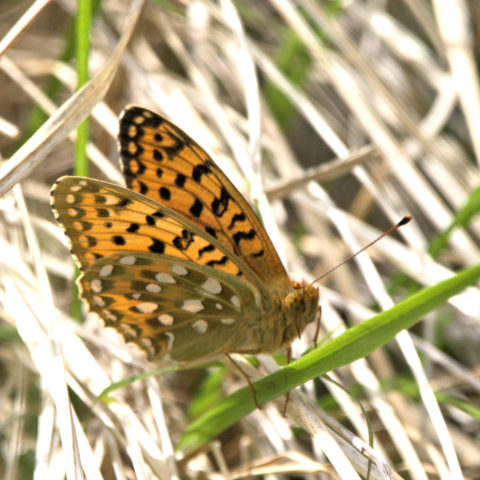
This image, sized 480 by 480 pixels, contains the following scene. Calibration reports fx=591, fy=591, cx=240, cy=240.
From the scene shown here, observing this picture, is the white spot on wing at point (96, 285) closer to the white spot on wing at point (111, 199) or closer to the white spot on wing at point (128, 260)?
the white spot on wing at point (128, 260)

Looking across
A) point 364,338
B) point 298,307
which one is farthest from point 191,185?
point 364,338

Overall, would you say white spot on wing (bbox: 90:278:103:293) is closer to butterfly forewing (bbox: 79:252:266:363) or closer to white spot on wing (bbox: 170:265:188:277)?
butterfly forewing (bbox: 79:252:266:363)

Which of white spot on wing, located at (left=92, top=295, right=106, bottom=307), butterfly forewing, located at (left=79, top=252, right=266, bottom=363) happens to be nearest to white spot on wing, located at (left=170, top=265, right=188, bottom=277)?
butterfly forewing, located at (left=79, top=252, right=266, bottom=363)

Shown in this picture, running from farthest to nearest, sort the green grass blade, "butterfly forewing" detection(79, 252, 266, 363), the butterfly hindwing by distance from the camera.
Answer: "butterfly forewing" detection(79, 252, 266, 363) → the butterfly hindwing → the green grass blade

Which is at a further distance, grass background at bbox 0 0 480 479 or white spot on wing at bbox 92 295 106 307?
white spot on wing at bbox 92 295 106 307

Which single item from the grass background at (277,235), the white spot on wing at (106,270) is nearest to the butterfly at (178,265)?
the white spot on wing at (106,270)
